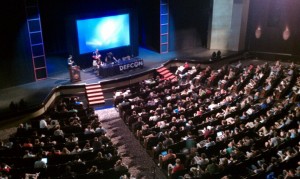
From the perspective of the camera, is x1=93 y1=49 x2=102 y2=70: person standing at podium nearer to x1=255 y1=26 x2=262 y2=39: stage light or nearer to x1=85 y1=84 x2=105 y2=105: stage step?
x1=85 y1=84 x2=105 y2=105: stage step

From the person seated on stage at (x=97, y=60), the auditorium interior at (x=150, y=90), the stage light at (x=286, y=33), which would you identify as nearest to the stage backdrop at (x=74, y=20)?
the auditorium interior at (x=150, y=90)

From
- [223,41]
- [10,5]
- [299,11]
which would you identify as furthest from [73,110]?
[299,11]

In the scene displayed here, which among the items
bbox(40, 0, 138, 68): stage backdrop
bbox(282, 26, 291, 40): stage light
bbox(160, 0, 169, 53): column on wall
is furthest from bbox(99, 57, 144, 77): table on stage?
bbox(282, 26, 291, 40): stage light

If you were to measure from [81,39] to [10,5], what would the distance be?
4508 millimetres

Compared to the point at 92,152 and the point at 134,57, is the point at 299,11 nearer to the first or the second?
the point at 134,57

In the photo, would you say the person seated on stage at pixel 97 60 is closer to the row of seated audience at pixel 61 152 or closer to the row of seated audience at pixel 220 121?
the row of seated audience at pixel 220 121

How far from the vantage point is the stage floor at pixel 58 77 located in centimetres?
1694

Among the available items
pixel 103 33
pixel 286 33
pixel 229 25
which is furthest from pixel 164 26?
pixel 286 33

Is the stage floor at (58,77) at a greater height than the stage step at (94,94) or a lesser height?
greater

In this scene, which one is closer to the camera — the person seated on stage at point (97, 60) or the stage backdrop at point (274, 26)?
the person seated on stage at point (97, 60)

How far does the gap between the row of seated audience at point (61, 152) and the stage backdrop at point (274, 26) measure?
48.3 ft

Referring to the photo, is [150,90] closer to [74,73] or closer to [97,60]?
[74,73]

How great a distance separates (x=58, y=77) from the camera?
1964 centimetres

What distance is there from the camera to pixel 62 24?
2223 cm
